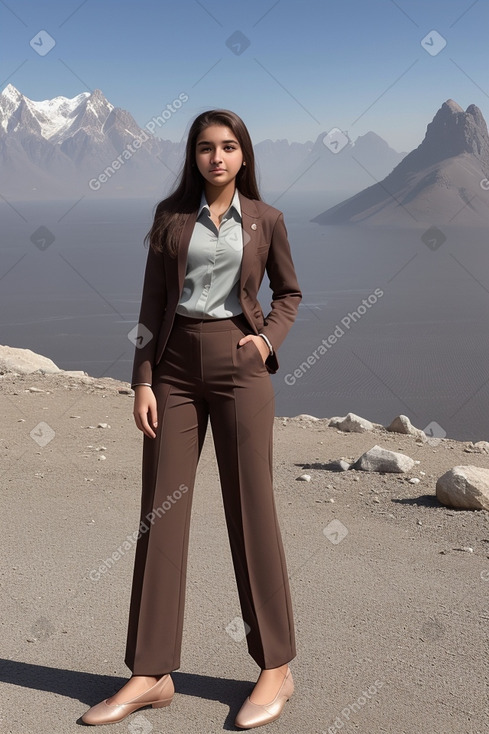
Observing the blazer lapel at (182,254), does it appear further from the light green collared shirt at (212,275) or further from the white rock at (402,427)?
the white rock at (402,427)

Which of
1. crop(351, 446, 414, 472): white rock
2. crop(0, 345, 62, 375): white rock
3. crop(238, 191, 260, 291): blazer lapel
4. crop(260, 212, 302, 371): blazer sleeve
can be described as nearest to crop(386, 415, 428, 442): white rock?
crop(351, 446, 414, 472): white rock

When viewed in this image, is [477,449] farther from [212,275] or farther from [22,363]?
[22,363]

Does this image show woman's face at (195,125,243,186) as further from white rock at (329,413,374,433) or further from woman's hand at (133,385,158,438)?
white rock at (329,413,374,433)

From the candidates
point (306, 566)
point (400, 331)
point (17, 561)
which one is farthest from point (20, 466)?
point (400, 331)

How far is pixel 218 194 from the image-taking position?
3.31 meters

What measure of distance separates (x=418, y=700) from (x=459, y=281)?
104 meters

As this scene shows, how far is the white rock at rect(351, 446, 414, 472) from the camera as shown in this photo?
7.11m

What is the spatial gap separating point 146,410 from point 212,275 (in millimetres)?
560

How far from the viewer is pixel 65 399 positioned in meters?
9.59

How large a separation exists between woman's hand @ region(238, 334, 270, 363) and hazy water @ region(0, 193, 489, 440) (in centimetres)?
1287

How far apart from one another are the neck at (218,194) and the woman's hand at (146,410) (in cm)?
75

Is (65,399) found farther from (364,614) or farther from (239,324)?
(239,324)

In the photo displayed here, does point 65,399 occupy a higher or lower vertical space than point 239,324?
lower

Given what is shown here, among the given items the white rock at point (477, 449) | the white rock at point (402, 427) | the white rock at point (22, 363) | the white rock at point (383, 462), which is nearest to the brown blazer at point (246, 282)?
the white rock at point (383, 462)
